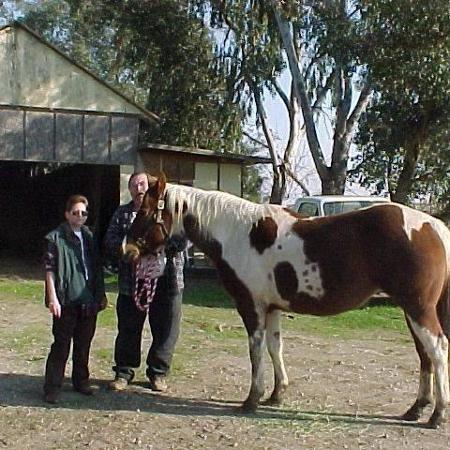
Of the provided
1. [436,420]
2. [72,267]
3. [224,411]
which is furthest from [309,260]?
[72,267]

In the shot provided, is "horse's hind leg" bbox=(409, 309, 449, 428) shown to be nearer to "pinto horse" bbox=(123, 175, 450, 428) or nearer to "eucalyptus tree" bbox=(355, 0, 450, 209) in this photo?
"pinto horse" bbox=(123, 175, 450, 428)

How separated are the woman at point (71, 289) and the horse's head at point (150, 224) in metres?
0.42

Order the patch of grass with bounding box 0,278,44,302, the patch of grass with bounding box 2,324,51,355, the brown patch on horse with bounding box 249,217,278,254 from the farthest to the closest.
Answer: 1. the patch of grass with bounding box 0,278,44,302
2. the patch of grass with bounding box 2,324,51,355
3. the brown patch on horse with bounding box 249,217,278,254

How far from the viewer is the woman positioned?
18.7 feet

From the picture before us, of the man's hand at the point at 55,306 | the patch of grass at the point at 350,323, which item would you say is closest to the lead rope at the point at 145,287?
the man's hand at the point at 55,306

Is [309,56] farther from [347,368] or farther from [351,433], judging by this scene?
[351,433]

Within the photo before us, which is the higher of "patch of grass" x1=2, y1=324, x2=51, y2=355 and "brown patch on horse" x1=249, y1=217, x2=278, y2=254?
"brown patch on horse" x1=249, y1=217, x2=278, y2=254

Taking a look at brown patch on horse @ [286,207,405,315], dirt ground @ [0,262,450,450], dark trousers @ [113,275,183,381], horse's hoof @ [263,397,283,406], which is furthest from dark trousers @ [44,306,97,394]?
brown patch on horse @ [286,207,405,315]

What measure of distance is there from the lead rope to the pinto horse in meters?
0.28

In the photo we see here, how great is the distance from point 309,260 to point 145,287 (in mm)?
1429

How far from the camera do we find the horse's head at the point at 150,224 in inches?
223

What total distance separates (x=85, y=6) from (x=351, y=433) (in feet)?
62.7

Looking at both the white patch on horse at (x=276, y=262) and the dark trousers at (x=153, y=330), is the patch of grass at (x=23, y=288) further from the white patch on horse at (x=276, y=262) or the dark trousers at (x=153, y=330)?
the white patch on horse at (x=276, y=262)

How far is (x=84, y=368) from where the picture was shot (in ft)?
19.8
